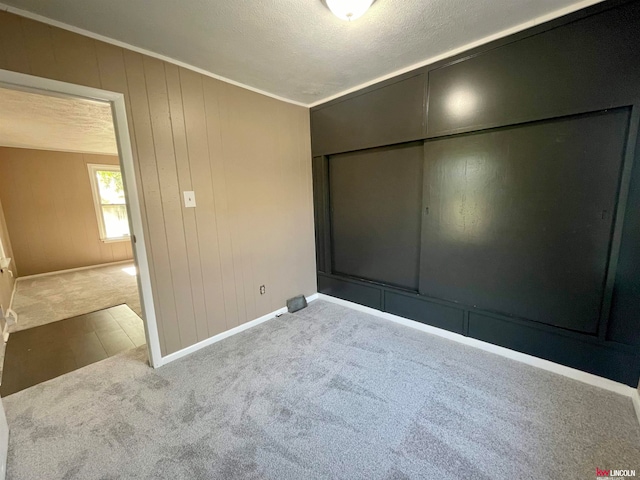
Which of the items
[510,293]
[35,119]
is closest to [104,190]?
[35,119]

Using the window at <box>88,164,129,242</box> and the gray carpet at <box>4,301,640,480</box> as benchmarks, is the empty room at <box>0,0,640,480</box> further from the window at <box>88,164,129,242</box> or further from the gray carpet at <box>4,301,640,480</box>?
the window at <box>88,164,129,242</box>

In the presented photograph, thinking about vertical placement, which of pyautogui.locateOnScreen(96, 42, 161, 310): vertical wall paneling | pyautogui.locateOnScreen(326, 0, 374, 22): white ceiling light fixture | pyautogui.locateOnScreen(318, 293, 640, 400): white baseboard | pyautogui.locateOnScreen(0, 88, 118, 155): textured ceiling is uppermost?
pyautogui.locateOnScreen(0, 88, 118, 155): textured ceiling

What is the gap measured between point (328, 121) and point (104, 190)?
5.60 m

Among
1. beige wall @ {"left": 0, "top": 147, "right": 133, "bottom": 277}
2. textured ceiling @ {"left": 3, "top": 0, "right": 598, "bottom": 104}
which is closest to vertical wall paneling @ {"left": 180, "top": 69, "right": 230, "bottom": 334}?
textured ceiling @ {"left": 3, "top": 0, "right": 598, "bottom": 104}

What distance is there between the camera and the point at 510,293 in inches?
79.0

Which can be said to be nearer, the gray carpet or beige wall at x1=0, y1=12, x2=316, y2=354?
the gray carpet

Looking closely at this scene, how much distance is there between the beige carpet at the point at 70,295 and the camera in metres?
3.18

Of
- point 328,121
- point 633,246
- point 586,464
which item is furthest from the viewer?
point 328,121

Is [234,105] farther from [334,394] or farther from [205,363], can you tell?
[334,394]

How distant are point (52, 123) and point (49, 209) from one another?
2.46m

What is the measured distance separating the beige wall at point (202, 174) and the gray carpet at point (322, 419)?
0.60 metres

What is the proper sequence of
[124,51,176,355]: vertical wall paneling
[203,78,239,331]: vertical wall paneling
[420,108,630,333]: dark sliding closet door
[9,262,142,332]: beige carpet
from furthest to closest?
[9,262,142,332]: beige carpet → [203,78,239,331]: vertical wall paneling → [124,51,176,355]: vertical wall paneling → [420,108,630,333]: dark sliding closet door

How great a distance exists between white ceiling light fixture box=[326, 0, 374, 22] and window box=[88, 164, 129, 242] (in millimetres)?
5834

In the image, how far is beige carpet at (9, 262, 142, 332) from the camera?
10.4ft
